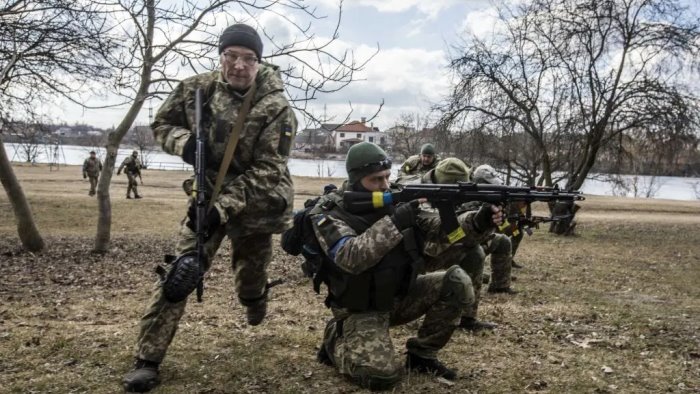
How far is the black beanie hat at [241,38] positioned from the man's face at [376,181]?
114 centimetres

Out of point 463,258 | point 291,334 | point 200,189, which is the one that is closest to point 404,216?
point 200,189

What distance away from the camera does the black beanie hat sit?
3.85 m

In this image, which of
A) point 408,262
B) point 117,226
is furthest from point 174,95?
point 117,226

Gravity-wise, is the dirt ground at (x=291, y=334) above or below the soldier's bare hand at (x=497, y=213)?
below

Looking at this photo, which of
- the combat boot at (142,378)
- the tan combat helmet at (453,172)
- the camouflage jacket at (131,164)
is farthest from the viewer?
the camouflage jacket at (131,164)

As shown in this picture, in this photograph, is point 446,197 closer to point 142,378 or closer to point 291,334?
point 291,334

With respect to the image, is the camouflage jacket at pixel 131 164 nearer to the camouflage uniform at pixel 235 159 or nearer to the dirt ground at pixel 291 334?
the dirt ground at pixel 291 334

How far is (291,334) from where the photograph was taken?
16.3ft

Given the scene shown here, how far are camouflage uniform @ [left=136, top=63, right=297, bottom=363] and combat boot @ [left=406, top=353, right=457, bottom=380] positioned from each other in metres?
1.33

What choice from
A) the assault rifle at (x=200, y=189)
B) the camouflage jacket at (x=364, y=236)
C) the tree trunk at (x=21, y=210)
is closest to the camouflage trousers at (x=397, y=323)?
the camouflage jacket at (x=364, y=236)

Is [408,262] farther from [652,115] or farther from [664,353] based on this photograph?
[652,115]

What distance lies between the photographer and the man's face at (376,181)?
397 centimetres

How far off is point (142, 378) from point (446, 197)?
2231 millimetres

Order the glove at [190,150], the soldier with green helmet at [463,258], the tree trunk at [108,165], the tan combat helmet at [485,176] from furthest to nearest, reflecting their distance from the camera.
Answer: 1. the tree trunk at [108,165]
2. the tan combat helmet at [485,176]
3. the soldier with green helmet at [463,258]
4. the glove at [190,150]
